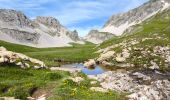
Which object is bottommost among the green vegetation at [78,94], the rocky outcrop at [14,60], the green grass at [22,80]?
the green vegetation at [78,94]

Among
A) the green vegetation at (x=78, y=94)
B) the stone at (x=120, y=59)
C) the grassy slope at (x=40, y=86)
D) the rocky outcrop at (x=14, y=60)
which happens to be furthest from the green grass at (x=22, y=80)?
the stone at (x=120, y=59)

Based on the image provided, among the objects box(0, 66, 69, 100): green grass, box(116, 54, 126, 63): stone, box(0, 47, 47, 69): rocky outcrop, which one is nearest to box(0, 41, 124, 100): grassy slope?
box(0, 66, 69, 100): green grass

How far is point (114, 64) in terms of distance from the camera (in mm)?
116312

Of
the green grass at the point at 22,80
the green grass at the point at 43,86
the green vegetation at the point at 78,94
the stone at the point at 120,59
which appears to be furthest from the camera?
the stone at the point at 120,59

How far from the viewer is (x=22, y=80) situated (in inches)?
1811

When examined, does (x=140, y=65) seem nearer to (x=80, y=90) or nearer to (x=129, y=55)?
(x=129, y=55)

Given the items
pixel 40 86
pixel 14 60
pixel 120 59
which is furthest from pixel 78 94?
pixel 120 59

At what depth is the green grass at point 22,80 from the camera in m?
40.3

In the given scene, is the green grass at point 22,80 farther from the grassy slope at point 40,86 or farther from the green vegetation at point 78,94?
the green vegetation at point 78,94

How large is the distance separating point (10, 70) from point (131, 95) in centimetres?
1592

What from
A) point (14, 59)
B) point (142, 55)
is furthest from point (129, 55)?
point (14, 59)

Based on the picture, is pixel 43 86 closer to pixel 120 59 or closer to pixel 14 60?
pixel 14 60

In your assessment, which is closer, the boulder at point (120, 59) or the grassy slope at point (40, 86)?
the grassy slope at point (40, 86)

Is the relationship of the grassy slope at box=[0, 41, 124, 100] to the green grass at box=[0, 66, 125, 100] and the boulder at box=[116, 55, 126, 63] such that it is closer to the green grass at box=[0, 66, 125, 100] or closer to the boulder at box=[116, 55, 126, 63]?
the green grass at box=[0, 66, 125, 100]
